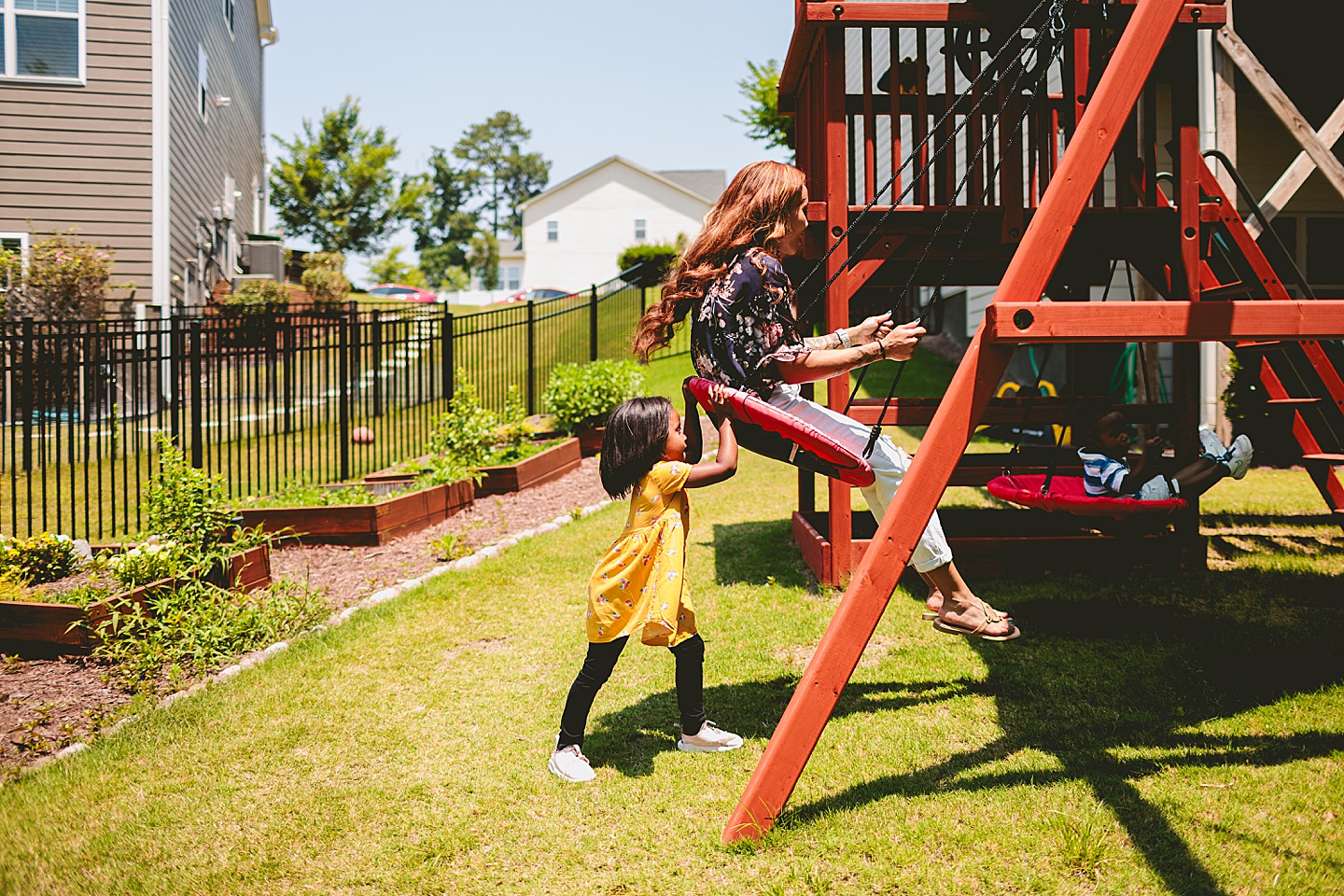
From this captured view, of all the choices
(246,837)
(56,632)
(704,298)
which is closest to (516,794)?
(246,837)

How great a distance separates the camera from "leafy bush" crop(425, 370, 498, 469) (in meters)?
8.88

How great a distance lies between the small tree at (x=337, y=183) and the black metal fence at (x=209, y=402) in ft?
69.9

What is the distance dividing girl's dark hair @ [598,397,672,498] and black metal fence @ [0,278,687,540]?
180 inches

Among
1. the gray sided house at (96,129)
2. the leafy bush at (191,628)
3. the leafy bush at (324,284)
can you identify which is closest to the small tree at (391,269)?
the leafy bush at (324,284)

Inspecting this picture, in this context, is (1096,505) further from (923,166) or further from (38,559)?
(38,559)

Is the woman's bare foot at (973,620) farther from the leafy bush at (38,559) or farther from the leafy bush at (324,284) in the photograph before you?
the leafy bush at (324,284)

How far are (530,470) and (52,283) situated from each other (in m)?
8.60

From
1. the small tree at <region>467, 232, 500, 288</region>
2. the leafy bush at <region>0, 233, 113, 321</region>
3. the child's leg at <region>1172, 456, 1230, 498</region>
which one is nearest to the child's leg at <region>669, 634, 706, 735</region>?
the child's leg at <region>1172, 456, 1230, 498</region>

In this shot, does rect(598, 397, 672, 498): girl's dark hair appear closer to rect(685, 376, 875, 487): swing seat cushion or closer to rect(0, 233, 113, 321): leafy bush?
rect(685, 376, 875, 487): swing seat cushion

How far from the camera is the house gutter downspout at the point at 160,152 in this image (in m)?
14.6

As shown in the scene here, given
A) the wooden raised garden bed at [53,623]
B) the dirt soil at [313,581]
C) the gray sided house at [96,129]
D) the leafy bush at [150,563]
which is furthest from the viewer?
the gray sided house at [96,129]

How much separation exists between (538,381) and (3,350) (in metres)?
6.88

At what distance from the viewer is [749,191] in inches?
143

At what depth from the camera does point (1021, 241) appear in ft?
11.3
